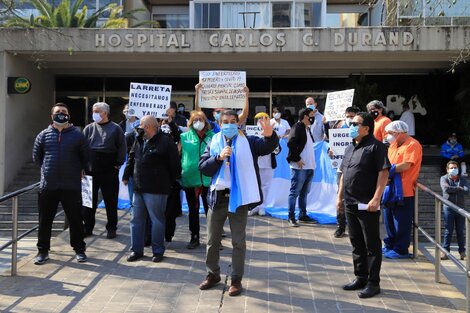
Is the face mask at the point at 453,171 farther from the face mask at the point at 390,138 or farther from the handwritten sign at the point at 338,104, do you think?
the face mask at the point at 390,138

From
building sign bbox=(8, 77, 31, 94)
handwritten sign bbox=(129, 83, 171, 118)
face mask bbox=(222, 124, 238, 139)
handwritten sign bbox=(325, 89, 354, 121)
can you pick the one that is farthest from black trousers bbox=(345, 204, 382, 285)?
building sign bbox=(8, 77, 31, 94)

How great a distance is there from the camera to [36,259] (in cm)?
670

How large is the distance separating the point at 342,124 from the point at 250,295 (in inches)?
179

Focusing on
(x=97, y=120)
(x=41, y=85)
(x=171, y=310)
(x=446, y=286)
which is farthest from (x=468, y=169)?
(x=41, y=85)

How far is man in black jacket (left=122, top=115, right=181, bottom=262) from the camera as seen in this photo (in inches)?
258

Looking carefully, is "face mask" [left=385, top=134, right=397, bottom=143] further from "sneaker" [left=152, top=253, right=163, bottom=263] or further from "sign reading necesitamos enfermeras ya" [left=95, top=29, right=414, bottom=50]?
"sign reading necesitamos enfermeras ya" [left=95, top=29, right=414, bottom=50]

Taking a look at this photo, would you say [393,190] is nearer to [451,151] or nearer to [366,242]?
[366,242]

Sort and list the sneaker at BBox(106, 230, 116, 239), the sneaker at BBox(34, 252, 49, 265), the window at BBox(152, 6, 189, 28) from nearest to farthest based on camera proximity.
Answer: the sneaker at BBox(34, 252, 49, 265), the sneaker at BBox(106, 230, 116, 239), the window at BBox(152, 6, 189, 28)

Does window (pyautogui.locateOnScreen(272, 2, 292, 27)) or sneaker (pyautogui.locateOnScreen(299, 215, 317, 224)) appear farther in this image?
window (pyautogui.locateOnScreen(272, 2, 292, 27))

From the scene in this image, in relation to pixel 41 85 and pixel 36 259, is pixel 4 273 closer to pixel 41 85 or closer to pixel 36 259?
pixel 36 259

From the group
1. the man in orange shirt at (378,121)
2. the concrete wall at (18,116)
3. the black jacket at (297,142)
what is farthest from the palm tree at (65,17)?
the man in orange shirt at (378,121)

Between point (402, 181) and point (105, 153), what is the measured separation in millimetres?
4099

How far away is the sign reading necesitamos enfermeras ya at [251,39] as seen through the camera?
13.2 m

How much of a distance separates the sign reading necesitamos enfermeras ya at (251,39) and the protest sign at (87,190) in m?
7.25
